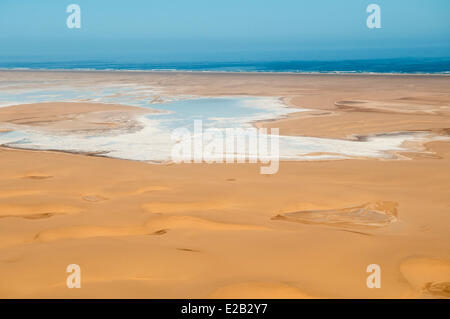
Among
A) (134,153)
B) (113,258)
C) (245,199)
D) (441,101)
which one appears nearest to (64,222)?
(113,258)

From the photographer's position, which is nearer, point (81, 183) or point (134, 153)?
point (81, 183)

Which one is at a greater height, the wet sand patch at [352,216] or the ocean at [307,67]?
the ocean at [307,67]

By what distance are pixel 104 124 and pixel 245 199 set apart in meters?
6.91

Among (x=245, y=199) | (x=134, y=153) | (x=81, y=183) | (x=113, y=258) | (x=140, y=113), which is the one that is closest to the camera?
(x=113, y=258)

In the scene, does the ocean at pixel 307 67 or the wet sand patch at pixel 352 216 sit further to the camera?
the ocean at pixel 307 67

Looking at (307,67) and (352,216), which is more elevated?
(307,67)

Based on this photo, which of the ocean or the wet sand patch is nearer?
the wet sand patch

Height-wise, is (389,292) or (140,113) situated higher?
(140,113)

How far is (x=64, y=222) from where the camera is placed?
436 cm

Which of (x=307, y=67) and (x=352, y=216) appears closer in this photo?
(x=352, y=216)

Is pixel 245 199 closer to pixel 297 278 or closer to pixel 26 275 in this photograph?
pixel 297 278

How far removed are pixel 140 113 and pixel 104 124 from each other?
227 cm

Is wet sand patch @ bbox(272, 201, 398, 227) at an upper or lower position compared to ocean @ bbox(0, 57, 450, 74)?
lower
